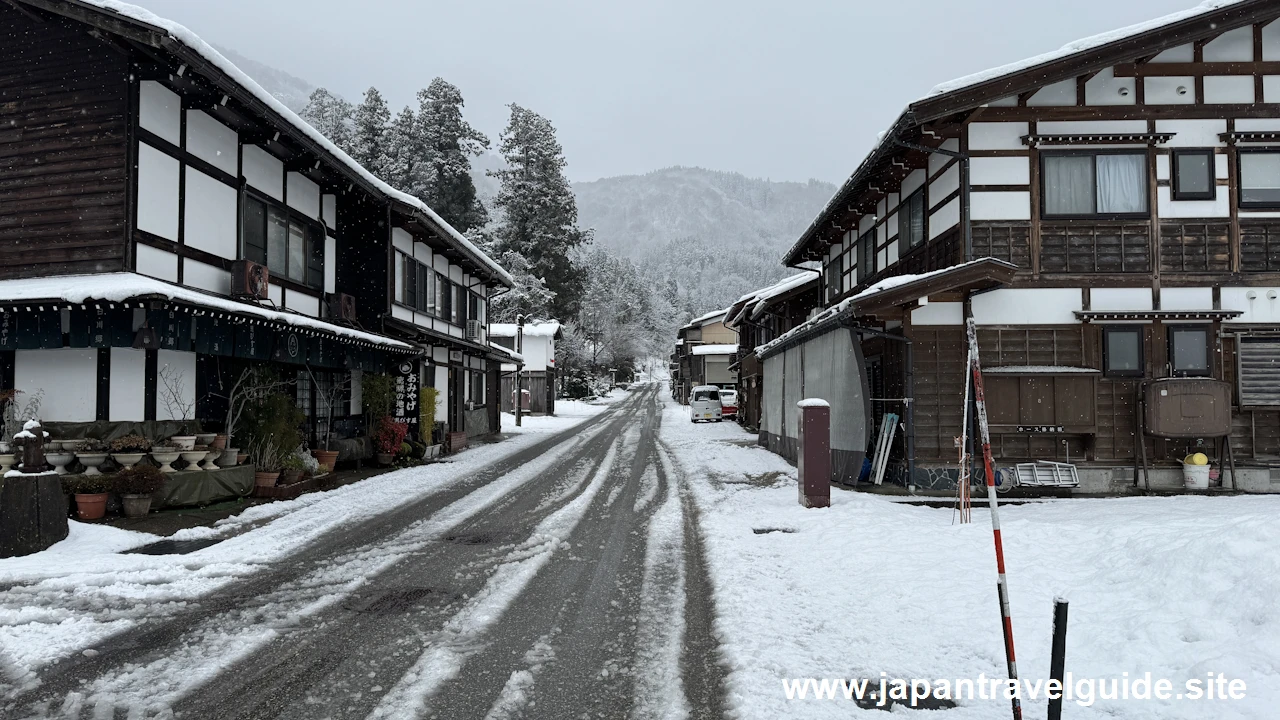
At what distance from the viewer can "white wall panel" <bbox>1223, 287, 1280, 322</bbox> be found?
1225 centimetres

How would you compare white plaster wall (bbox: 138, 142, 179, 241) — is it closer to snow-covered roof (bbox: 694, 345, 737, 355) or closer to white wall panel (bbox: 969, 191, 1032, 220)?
white wall panel (bbox: 969, 191, 1032, 220)

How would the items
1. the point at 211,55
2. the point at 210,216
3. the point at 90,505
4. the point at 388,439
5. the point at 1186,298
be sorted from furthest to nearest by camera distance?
1. the point at 388,439
2. the point at 1186,298
3. the point at 210,216
4. the point at 211,55
5. the point at 90,505

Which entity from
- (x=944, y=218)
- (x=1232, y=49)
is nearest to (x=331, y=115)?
(x=944, y=218)

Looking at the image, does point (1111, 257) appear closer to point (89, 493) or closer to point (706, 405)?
point (89, 493)

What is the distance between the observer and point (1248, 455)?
1220 centimetres

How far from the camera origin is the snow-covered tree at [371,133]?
45.0 metres

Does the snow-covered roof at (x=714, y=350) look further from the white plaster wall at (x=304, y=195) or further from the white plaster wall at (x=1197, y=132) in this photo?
the white plaster wall at (x=1197, y=132)

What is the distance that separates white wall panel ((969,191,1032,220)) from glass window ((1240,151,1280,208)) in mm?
3932

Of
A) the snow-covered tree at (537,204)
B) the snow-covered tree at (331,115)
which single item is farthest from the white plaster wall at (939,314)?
the snow-covered tree at (331,115)

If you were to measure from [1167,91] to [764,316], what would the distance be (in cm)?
2059

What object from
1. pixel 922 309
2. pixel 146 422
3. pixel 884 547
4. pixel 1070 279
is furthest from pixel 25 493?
pixel 1070 279

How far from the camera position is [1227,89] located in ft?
40.9

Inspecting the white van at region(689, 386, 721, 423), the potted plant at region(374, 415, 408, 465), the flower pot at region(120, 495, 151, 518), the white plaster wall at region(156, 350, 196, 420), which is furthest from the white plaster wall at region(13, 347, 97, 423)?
the white van at region(689, 386, 721, 423)

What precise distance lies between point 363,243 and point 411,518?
1084 centimetres
